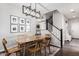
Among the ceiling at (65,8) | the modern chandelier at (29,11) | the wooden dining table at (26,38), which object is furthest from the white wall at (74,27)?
the modern chandelier at (29,11)

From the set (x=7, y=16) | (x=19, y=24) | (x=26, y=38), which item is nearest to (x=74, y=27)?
(x=26, y=38)

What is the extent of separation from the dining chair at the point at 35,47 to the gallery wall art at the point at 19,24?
0.30 metres

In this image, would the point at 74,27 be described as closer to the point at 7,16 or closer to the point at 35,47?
the point at 35,47

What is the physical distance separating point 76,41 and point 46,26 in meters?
0.70

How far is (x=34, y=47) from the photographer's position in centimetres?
182

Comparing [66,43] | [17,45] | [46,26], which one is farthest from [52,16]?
[17,45]

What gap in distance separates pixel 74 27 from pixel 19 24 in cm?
115

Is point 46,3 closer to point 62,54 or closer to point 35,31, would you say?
point 35,31

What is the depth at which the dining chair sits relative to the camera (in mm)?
1779

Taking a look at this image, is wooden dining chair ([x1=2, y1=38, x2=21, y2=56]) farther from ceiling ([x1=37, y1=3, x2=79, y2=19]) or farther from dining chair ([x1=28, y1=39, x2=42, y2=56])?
ceiling ([x1=37, y1=3, x2=79, y2=19])

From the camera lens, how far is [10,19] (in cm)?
169

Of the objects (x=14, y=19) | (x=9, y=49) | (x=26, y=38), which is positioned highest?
(x=14, y=19)

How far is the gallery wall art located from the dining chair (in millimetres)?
301

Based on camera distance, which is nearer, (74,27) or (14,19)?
(14,19)
